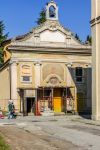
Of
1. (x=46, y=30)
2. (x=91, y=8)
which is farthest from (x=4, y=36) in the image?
(x=91, y=8)

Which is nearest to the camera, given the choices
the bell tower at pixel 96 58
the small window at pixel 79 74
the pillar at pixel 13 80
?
the bell tower at pixel 96 58

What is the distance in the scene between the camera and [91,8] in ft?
121

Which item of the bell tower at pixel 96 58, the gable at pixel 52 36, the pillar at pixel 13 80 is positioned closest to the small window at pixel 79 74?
the gable at pixel 52 36

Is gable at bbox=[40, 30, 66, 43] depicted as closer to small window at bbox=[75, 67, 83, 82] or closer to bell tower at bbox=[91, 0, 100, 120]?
small window at bbox=[75, 67, 83, 82]

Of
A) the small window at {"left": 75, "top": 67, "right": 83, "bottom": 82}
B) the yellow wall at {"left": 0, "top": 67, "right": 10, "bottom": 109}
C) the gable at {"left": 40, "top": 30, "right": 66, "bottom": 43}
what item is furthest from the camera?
the yellow wall at {"left": 0, "top": 67, "right": 10, "bottom": 109}

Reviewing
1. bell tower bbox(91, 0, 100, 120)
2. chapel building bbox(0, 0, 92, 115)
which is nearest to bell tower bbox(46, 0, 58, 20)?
chapel building bbox(0, 0, 92, 115)

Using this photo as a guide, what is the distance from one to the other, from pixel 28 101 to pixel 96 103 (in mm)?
14889

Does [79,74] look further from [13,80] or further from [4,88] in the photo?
[4,88]

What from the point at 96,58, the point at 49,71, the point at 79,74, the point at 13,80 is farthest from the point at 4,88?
the point at 96,58

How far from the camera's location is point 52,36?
5050 centimetres

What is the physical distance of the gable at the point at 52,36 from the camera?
50.2 metres

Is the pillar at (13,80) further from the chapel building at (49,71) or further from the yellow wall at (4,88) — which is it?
the yellow wall at (4,88)

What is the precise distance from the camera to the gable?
50188 millimetres

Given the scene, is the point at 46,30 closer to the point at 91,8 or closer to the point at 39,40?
the point at 39,40
